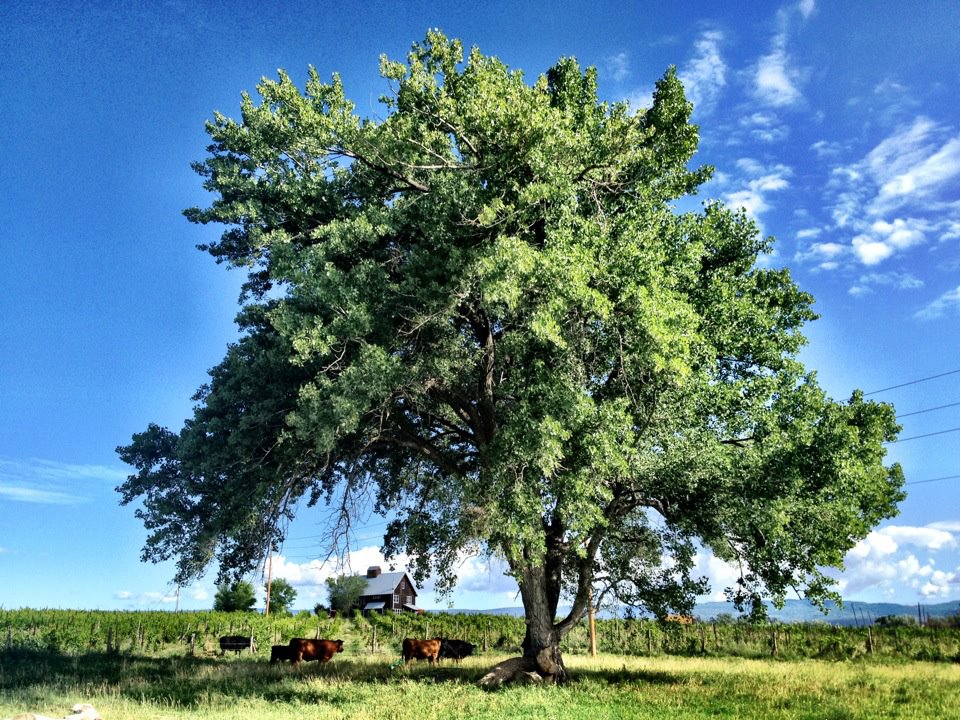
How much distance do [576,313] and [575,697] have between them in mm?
10110

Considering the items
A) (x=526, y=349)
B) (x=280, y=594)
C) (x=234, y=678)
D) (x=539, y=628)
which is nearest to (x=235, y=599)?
(x=280, y=594)

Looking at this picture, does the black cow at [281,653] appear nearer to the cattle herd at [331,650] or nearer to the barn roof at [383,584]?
the cattle herd at [331,650]

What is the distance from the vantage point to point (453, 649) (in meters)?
31.3

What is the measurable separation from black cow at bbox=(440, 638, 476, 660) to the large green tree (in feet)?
34.1

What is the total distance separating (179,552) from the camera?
74.3 feet

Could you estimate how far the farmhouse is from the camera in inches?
3024

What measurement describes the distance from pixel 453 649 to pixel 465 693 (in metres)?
13.1

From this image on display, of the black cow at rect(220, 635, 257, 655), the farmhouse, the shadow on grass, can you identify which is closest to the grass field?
the shadow on grass

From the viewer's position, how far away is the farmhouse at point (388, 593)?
76812 mm

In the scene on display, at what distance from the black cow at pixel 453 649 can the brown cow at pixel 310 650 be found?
4.91 metres

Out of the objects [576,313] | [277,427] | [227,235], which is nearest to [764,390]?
[576,313]

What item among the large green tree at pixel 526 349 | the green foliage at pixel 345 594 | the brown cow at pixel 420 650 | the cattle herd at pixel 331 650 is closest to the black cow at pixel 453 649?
the cattle herd at pixel 331 650

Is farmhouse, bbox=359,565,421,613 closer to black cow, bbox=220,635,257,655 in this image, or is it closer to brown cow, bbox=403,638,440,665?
black cow, bbox=220,635,257,655

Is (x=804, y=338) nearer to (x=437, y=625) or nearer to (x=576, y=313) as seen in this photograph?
(x=576, y=313)
